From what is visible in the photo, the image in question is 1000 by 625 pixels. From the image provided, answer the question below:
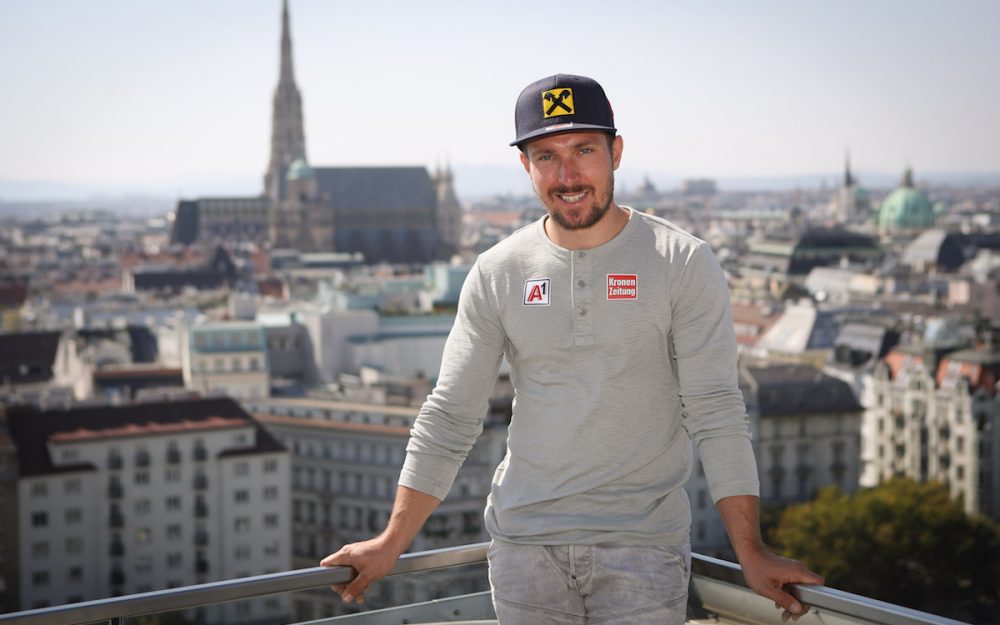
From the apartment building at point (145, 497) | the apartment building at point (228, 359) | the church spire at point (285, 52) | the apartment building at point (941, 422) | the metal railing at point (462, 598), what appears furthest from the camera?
the church spire at point (285, 52)

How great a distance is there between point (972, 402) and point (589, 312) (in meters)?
43.6

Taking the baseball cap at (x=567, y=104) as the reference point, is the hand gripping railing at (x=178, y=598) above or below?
below

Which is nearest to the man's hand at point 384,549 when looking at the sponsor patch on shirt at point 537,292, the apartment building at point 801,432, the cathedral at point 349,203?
the sponsor patch on shirt at point 537,292

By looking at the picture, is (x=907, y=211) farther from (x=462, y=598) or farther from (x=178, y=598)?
(x=178, y=598)

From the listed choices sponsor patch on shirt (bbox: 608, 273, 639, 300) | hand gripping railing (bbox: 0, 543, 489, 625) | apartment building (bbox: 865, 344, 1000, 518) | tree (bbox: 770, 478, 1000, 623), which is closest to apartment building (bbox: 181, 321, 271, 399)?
apartment building (bbox: 865, 344, 1000, 518)

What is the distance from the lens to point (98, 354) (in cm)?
5791

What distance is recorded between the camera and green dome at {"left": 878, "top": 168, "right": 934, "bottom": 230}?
173 metres

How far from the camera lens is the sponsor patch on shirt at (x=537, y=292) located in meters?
4.31

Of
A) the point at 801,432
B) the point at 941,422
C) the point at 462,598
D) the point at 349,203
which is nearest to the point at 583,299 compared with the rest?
the point at 462,598

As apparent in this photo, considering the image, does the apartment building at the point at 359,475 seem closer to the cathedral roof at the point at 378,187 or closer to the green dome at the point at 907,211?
the cathedral roof at the point at 378,187

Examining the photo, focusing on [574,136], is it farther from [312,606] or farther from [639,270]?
[312,606]

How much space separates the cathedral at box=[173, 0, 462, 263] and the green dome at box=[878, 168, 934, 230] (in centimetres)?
5411

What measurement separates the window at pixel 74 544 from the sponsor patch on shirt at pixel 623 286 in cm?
3360

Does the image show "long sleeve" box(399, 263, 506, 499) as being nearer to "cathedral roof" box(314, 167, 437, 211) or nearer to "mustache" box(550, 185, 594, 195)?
"mustache" box(550, 185, 594, 195)
